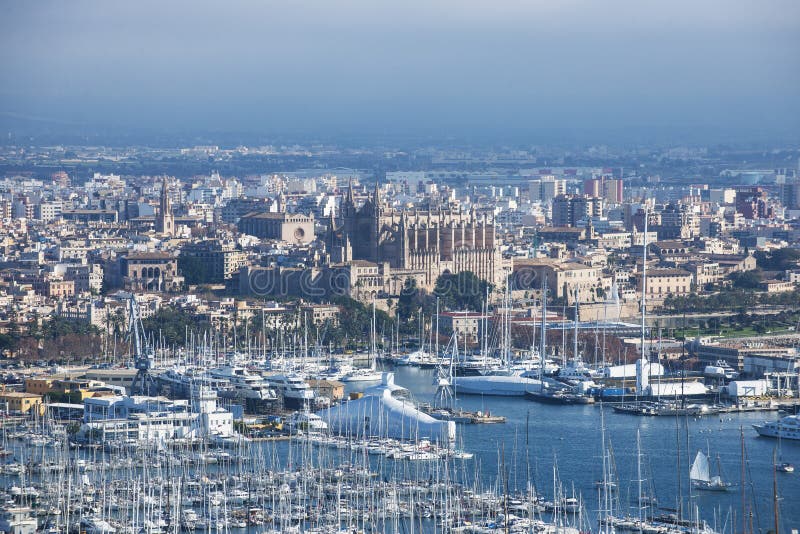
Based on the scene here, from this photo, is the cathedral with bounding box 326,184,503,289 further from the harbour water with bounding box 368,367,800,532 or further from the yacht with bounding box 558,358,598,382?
the harbour water with bounding box 368,367,800,532

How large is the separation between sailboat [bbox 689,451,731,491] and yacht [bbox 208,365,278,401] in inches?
309

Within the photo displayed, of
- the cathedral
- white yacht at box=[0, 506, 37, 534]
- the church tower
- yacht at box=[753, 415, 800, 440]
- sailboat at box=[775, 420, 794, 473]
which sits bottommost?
white yacht at box=[0, 506, 37, 534]

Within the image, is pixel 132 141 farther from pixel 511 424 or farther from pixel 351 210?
pixel 511 424

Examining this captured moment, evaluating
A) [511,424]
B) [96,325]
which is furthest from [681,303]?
[511,424]

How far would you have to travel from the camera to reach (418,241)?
43.5 m

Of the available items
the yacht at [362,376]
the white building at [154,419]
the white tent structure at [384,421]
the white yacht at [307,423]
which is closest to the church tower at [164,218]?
the yacht at [362,376]

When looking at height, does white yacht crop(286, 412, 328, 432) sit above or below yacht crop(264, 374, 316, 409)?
below

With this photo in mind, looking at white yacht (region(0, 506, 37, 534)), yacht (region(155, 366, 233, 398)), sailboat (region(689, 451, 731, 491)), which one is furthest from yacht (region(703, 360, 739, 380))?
white yacht (region(0, 506, 37, 534))

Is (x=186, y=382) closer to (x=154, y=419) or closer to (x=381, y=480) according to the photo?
(x=154, y=419)

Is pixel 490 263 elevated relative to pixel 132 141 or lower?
lower

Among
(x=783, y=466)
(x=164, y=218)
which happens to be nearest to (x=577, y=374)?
(x=783, y=466)

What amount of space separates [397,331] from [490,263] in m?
9.02

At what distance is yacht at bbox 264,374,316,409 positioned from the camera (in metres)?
26.7

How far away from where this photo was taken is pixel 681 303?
131 feet
